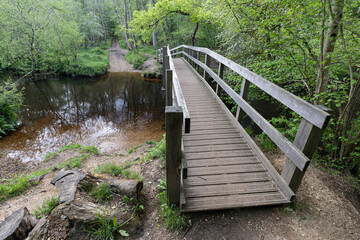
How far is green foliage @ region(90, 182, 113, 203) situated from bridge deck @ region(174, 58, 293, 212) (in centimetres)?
117

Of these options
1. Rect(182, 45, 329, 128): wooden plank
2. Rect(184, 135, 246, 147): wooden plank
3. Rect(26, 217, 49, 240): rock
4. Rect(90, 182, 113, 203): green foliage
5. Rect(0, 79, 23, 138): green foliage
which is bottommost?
Rect(0, 79, 23, 138): green foliage

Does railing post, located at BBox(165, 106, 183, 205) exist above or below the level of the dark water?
above

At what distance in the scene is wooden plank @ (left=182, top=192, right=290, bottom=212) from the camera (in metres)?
2.51

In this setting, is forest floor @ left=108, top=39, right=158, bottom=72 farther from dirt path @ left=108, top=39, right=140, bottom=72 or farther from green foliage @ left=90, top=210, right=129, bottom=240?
green foliage @ left=90, top=210, right=129, bottom=240

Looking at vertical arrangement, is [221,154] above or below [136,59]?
above

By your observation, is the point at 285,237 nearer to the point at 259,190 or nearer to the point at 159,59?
the point at 259,190

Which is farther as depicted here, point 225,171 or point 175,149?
point 225,171

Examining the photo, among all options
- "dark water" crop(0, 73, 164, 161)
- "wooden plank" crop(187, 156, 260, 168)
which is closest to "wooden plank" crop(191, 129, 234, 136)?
"wooden plank" crop(187, 156, 260, 168)

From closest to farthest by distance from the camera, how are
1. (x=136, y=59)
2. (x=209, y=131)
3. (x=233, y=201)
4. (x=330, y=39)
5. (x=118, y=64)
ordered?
(x=233, y=201)
(x=330, y=39)
(x=209, y=131)
(x=136, y=59)
(x=118, y=64)

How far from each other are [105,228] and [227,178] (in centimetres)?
188

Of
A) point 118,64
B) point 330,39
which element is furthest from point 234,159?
point 118,64

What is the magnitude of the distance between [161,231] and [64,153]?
595 cm

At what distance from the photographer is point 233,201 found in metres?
2.60

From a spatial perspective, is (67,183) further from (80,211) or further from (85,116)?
(85,116)
